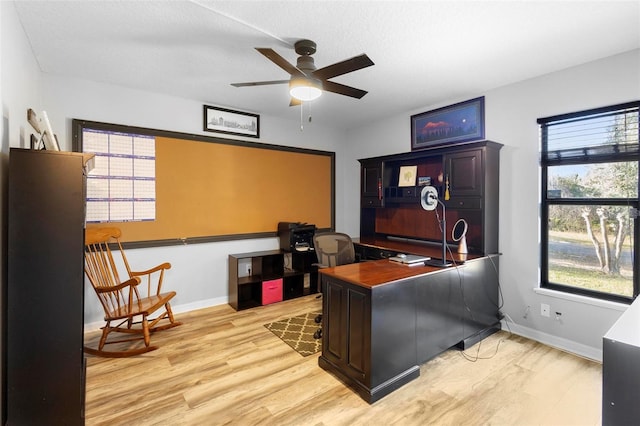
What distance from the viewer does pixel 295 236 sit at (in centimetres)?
425

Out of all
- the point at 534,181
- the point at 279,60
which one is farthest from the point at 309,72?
the point at 534,181

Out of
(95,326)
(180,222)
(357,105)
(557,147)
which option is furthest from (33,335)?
(557,147)

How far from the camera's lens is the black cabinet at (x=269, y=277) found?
386 cm

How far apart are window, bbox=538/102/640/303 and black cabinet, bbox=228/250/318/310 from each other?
2828 mm

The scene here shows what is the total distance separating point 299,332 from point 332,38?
8.94 ft

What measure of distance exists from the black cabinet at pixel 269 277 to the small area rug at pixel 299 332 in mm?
618

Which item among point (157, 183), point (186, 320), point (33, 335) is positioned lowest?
point (186, 320)

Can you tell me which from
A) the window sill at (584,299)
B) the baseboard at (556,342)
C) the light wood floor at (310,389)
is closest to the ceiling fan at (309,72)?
the light wood floor at (310,389)

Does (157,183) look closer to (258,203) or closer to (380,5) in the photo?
(258,203)

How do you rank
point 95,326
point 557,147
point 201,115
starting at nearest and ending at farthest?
point 557,147, point 95,326, point 201,115

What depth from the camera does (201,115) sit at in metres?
3.75

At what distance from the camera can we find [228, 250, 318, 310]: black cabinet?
386 centimetres

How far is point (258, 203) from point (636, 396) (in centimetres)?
385

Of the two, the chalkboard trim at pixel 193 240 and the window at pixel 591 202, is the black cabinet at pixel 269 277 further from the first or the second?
the window at pixel 591 202
